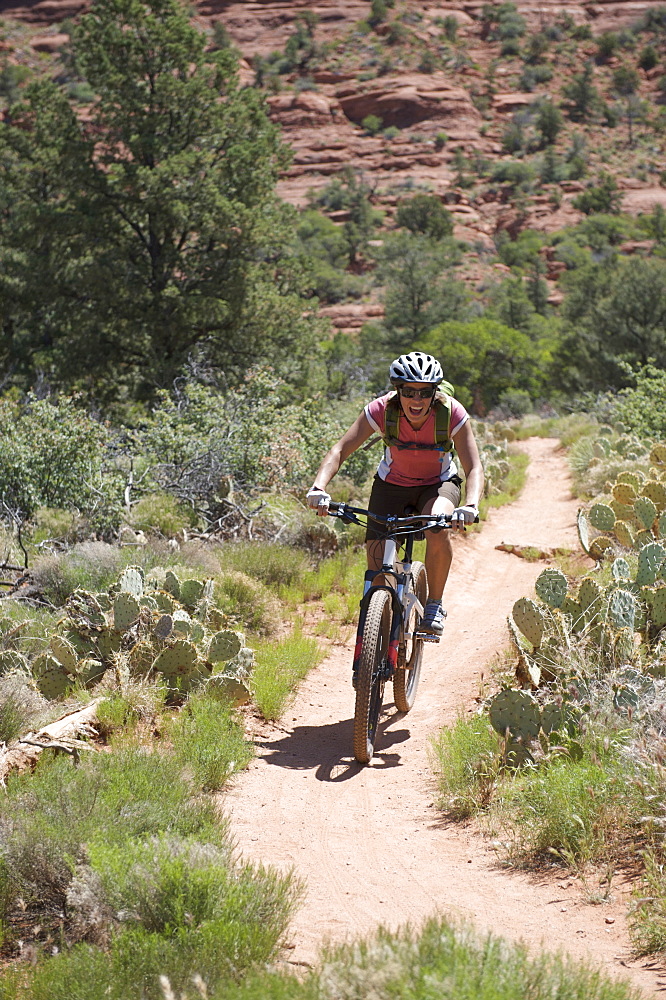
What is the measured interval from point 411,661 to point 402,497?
1.28 meters

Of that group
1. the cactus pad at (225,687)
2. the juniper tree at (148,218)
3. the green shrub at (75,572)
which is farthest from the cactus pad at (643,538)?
the juniper tree at (148,218)

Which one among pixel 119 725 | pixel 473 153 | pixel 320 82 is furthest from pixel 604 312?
pixel 320 82

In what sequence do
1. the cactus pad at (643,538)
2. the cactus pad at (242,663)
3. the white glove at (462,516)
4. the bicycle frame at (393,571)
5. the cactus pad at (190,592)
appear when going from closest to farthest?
1. the white glove at (462,516)
2. the bicycle frame at (393,571)
3. the cactus pad at (242,663)
4. the cactus pad at (190,592)
5. the cactus pad at (643,538)

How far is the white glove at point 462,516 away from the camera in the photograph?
15.7ft

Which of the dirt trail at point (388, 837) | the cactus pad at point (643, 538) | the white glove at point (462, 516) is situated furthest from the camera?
the cactus pad at point (643, 538)

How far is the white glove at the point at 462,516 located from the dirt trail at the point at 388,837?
1423 millimetres

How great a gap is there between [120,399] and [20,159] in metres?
6.71

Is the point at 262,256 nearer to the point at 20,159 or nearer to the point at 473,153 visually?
the point at 20,159

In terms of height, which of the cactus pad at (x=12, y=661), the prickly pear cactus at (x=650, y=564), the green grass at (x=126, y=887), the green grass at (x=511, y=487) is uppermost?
the green grass at (x=126, y=887)

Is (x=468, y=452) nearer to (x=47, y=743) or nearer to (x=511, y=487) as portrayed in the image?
(x=47, y=743)

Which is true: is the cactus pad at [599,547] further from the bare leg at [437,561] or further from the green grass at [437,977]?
the green grass at [437,977]

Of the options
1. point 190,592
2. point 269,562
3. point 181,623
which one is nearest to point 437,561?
point 181,623

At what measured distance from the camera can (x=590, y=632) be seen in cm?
548

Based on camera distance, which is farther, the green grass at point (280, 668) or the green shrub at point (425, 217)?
the green shrub at point (425, 217)
